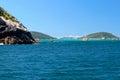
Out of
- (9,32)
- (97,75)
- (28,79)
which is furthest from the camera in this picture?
(9,32)

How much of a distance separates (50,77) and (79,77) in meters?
4.08

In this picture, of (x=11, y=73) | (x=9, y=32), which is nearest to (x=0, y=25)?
(x=9, y=32)

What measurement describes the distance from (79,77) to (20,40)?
15216cm

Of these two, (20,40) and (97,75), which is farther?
(20,40)

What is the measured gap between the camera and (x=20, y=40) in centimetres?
19975

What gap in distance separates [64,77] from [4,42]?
487 feet

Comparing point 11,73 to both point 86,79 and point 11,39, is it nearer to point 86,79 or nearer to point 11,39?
point 86,79

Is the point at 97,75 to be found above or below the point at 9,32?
below

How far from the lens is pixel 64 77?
4962 centimetres

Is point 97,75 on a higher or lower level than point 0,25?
lower

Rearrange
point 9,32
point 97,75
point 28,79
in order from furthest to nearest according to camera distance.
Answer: point 9,32 → point 97,75 → point 28,79

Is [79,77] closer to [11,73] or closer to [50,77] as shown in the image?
[50,77]

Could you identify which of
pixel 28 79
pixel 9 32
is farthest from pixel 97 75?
pixel 9 32

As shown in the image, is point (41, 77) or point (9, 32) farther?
point (9, 32)
